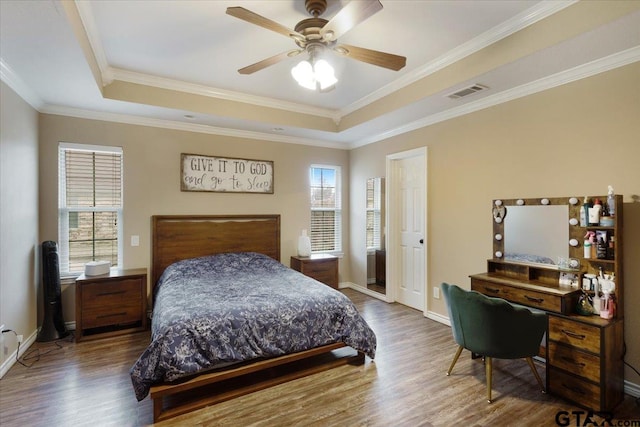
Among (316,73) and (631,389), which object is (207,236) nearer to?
(316,73)

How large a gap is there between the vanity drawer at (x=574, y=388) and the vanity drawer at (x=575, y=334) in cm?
23

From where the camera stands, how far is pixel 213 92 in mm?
3762

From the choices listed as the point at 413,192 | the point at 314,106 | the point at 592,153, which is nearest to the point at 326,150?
the point at 314,106

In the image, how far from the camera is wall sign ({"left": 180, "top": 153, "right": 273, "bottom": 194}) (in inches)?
168

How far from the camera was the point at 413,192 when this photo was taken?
4445 millimetres

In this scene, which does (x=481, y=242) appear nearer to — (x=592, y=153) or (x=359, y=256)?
(x=592, y=153)

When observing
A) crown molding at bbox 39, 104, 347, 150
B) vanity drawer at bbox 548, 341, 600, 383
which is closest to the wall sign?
crown molding at bbox 39, 104, 347, 150

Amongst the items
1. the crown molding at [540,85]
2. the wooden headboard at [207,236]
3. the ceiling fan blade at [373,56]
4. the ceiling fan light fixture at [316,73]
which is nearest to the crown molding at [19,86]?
the wooden headboard at [207,236]

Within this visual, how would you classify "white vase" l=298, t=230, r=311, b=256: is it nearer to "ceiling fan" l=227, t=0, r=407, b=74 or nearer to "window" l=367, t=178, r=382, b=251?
"window" l=367, t=178, r=382, b=251

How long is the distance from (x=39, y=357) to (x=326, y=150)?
4412 millimetres

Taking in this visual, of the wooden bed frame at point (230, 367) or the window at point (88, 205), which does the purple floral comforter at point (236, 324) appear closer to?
the wooden bed frame at point (230, 367)

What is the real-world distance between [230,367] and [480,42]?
334cm

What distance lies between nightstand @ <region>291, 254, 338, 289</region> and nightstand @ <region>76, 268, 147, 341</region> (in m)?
2.02

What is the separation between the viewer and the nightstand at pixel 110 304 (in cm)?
336
